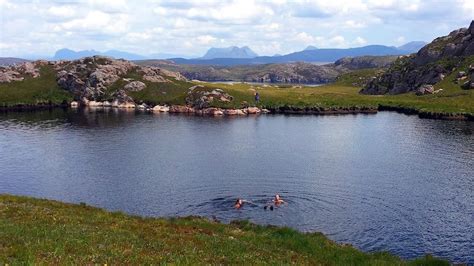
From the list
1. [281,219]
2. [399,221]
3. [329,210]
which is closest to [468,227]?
[399,221]

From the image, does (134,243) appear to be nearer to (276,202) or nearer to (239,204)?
(239,204)

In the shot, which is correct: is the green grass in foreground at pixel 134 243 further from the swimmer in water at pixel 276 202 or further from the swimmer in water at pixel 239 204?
the swimmer in water at pixel 276 202

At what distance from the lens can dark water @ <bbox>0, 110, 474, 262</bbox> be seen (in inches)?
2569

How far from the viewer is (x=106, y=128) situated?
15950cm

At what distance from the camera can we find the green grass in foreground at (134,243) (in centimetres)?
2705

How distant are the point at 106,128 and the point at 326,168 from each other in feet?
288

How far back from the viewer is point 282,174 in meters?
93.6

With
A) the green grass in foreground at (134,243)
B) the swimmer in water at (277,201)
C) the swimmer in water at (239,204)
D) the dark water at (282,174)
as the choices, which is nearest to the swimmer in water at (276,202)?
the swimmer in water at (277,201)

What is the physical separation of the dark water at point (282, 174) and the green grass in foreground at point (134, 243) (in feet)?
Result: 51.5

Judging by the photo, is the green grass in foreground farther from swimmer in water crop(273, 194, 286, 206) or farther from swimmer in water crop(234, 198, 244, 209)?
swimmer in water crop(273, 194, 286, 206)

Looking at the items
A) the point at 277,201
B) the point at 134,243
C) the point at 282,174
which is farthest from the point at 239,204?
the point at 134,243

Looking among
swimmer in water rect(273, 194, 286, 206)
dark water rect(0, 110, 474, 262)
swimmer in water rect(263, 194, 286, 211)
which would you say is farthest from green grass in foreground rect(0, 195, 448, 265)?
swimmer in water rect(273, 194, 286, 206)

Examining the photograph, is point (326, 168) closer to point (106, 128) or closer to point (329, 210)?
point (329, 210)

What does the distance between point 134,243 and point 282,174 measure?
2495 inches
